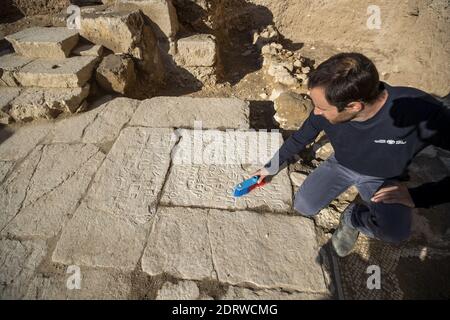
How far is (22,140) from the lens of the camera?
2.95 metres

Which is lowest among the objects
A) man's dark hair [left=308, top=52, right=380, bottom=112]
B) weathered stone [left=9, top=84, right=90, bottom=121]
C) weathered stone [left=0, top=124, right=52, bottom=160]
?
weathered stone [left=0, top=124, right=52, bottom=160]

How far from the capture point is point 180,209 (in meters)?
2.21

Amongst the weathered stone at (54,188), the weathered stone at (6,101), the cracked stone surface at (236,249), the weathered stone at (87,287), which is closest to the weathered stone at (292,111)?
the cracked stone surface at (236,249)

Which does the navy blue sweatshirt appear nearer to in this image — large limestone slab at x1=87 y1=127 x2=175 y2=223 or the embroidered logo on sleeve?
the embroidered logo on sleeve

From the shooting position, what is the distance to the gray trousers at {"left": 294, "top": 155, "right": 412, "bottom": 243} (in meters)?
1.72

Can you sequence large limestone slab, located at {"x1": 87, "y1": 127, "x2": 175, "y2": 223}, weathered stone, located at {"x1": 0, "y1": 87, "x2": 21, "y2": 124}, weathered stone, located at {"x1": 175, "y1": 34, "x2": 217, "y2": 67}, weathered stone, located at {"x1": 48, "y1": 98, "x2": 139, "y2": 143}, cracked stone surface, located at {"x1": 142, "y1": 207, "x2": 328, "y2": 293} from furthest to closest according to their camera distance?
weathered stone, located at {"x1": 175, "y1": 34, "x2": 217, "y2": 67} → weathered stone, located at {"x1": 0, "y1": 87, "x2": 21, "y2": 124} → weathered stone, located at {"x1": 48, "y1": 98, "x2": 139, "y2": 143} → large limestone slab, located at {"x1": 87, "y1": 127, "x2": 175, "y2": 223} → cracked stone surface, located at {"x1": 142, "y1": 207, "x2": 328, "y2": 293}

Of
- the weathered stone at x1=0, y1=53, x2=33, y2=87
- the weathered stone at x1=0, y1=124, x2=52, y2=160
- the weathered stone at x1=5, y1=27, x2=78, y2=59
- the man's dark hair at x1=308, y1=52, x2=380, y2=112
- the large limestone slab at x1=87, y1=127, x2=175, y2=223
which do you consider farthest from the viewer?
the weathered stone at x1=5, y1=27, x2=78, y2=59

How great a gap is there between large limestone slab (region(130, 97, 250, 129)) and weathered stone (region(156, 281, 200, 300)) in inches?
61.7

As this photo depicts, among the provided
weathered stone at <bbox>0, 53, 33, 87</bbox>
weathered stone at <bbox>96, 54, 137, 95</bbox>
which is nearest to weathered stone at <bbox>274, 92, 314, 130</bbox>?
weathered stone at <bbox>96, 54, 137, 95</bbox>

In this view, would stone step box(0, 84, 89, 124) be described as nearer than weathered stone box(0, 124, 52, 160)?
No

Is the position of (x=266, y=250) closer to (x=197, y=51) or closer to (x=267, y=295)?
(x=267, y=295)

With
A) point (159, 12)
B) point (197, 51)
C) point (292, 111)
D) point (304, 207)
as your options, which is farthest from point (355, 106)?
point (159, 12)
